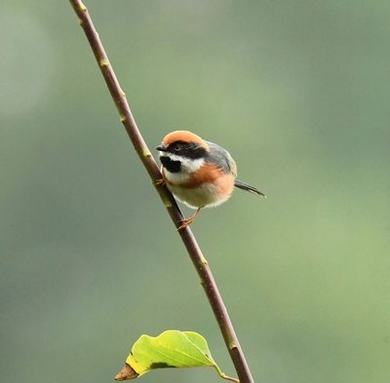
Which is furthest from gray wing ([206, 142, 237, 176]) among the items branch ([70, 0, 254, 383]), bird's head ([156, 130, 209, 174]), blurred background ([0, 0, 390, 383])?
blurred background ([0, 0, 390, 383])

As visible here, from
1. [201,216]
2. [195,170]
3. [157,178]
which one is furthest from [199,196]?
[201,216]

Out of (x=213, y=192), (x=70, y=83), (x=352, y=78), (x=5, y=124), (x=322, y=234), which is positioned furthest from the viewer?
(x=352, y=78)

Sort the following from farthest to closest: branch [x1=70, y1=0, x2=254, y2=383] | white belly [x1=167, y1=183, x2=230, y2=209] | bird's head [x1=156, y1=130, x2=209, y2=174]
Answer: white belly [x1=167, y1=183, x2=230, y2=209]
bird's head [x1=156, y1=130, x2=209, y2=174]
branch [x1=70, y1=0, x2=254, y2=383]

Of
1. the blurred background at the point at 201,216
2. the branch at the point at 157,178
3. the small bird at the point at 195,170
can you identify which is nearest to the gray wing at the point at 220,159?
the small bird at the point at 195,170

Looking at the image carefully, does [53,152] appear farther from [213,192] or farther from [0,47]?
[213,192]

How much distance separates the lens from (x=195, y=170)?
8.96 ft

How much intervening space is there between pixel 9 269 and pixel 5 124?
2560mm

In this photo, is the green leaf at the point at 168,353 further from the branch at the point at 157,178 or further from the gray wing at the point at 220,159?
the gray wing at the point at 220,159

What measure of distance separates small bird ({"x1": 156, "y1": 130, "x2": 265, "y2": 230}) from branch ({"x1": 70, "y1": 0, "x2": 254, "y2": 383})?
0.91 metres

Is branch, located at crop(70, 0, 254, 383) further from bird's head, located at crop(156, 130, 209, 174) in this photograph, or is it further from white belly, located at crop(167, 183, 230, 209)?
white belly, located at crop(167, 183, 230, 209)

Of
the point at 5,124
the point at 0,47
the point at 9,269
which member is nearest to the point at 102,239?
the point at 9,269

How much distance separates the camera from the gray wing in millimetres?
2834

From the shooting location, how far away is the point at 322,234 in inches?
543

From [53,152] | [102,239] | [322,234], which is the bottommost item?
[322,234]
